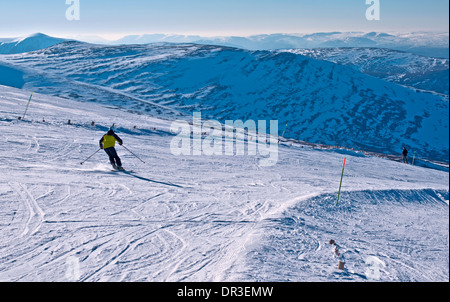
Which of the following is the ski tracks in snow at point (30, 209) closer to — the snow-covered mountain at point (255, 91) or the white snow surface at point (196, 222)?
the white snow surface at point (196, 222)

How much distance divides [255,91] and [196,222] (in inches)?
2948

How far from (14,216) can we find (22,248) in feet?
5.33

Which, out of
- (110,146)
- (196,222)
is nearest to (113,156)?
(110,146)

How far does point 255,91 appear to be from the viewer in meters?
81.1

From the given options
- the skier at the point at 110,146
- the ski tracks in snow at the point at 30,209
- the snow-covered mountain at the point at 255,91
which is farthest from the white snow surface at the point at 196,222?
the snow-covered mountain at the point at 255,91

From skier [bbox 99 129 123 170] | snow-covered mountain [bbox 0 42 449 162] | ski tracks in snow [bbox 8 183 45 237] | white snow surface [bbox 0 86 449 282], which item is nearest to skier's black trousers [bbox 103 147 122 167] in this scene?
skier [bbox 99 129 123 170]

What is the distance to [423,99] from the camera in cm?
9031

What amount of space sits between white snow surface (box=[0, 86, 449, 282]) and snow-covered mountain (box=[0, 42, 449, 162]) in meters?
45.8

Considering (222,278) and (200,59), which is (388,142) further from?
(222,278)

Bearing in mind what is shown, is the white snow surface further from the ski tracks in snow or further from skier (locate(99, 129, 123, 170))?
skier (locate(99, 129, 123, 170))

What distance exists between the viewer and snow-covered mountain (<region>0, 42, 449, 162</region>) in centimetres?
6694

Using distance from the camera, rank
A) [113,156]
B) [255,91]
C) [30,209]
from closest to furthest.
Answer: [30,209] < [113,156] < [255,91]

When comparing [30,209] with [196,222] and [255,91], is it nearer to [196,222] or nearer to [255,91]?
[196,222]
